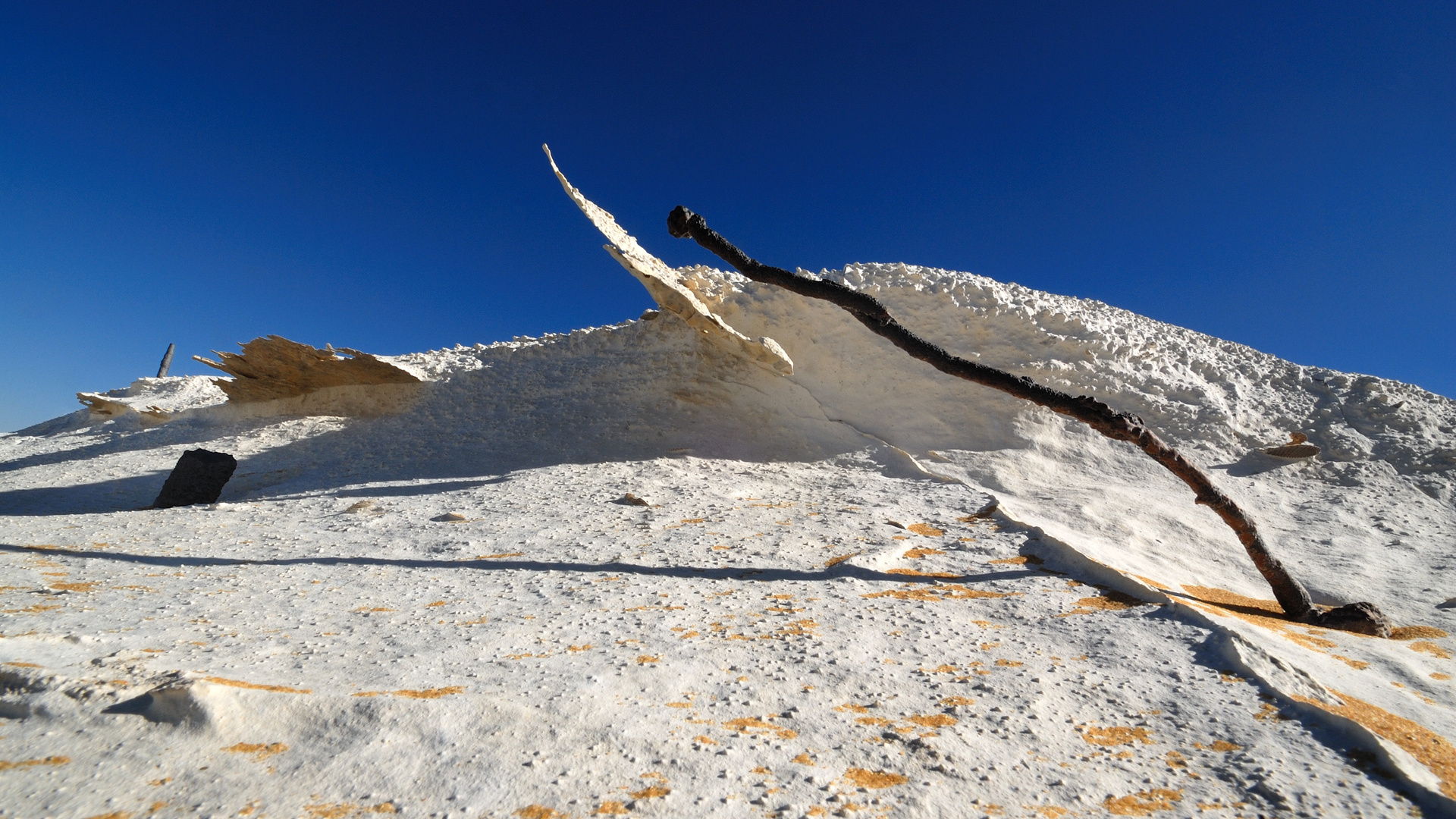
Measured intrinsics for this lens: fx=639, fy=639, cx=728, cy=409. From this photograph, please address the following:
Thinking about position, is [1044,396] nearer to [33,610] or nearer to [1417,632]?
[1417,632]

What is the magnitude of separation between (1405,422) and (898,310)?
5.99m

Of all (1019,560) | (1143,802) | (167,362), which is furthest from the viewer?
(167,362)

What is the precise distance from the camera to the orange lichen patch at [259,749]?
5.49ft

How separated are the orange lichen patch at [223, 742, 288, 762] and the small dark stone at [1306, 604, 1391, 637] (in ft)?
16.9

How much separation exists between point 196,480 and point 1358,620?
9.57 meters

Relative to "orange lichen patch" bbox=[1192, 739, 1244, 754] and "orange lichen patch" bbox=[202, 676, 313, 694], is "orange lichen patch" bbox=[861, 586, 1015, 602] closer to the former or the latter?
"orange lichen patch" bbox=[1192, 739, 1244, 754]

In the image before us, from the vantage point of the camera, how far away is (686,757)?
1.79 metres

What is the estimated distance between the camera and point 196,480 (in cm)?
656

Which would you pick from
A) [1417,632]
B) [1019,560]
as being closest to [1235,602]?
[1417,632]

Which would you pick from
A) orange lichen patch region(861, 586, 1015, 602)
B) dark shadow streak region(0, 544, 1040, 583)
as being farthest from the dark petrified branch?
orange lichen patch region(861, 586, 1015, 602)

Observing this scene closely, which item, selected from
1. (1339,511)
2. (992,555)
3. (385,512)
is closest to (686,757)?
(992,555)

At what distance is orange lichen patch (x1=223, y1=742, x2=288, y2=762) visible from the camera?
5.49ft

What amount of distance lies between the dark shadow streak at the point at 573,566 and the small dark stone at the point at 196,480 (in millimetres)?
2345

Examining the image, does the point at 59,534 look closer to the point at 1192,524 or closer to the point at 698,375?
the point at 698,375
